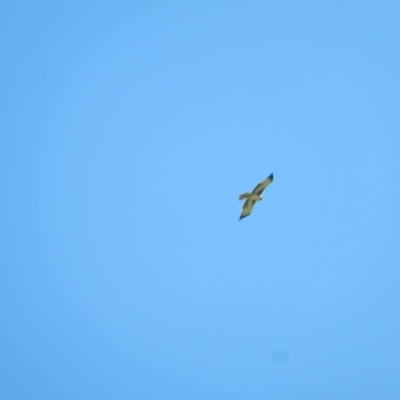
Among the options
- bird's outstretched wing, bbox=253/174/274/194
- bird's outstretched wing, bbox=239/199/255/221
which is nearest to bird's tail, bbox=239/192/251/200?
bird's outstretched wing, bbox=253/174/274/194

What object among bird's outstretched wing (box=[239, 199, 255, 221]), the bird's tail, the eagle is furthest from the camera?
bird's outstretched wing (box=[239, 199, 255, 221])

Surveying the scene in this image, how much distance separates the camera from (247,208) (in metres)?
29.3

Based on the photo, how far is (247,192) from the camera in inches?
1104

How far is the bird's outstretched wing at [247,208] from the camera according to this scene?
28906 millimetres

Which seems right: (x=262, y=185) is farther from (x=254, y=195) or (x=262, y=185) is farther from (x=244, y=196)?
(x=244, y=196)

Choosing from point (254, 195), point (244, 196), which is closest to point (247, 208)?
point (254, 195)

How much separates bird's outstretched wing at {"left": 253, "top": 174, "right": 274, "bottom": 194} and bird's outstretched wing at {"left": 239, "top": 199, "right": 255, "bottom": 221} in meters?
0.58

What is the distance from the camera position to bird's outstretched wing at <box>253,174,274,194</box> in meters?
28.3

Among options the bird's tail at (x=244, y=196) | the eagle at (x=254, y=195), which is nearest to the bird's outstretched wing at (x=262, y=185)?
the eagle at (x=254, y=195)

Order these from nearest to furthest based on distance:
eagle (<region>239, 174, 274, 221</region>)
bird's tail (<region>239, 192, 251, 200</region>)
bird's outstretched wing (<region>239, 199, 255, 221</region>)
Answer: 1. bird's tail (<region>239, 192, 251, 200</region>)
2. eagle (<region>239, 174, 274, 221</region>)
3. bird's outstretched wing (<region>239, 199, 255, 221</region>)

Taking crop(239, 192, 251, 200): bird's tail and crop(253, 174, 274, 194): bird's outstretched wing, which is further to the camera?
crop(253, 174, 274, 194): bird's outstretched wing

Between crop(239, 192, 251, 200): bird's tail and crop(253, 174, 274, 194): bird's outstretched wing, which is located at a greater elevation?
crop(253, 174, 274, 194): bird's outstretched wing

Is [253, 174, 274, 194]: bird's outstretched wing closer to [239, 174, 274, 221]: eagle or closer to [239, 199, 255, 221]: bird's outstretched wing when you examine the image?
[239, 174, 274, 221]: eagle

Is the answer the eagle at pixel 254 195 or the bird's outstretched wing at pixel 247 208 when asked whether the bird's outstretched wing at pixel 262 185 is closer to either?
the eagle at pixel 254 195
